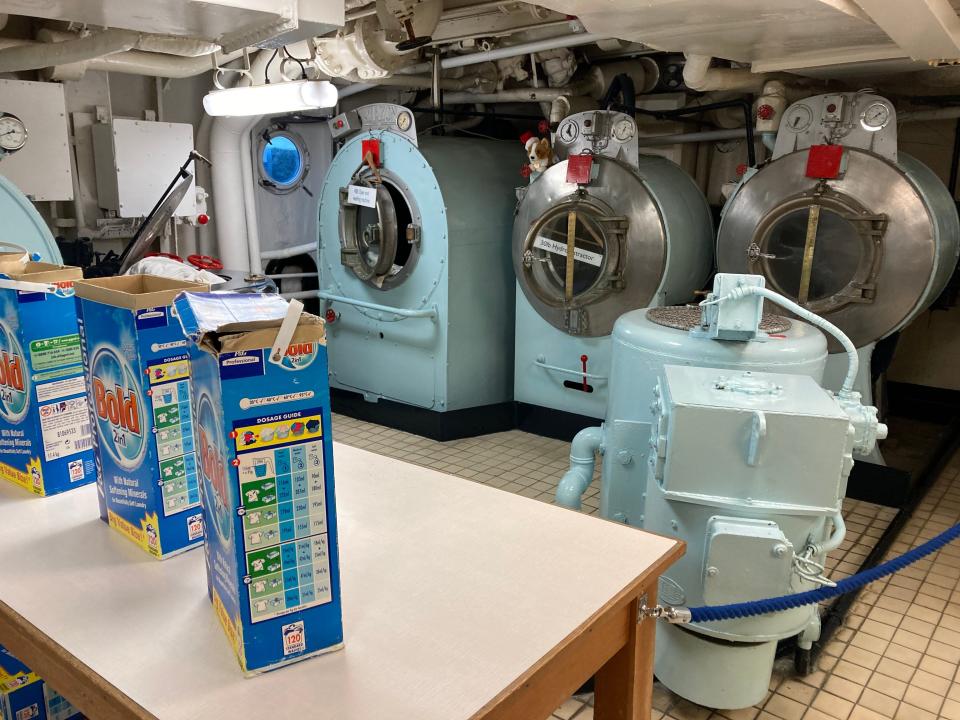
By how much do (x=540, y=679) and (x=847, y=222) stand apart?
9.83 ft

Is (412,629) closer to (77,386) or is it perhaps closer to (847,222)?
(77,386)

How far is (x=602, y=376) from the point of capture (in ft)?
13.3

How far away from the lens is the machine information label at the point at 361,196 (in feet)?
14.5

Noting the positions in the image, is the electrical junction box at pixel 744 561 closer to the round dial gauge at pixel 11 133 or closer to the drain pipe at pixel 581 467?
the drain pipe at pixel 581 467

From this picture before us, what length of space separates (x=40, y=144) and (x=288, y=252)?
2042 millimetres

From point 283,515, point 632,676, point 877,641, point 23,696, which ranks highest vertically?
point 283,515

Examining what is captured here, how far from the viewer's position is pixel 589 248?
4.02 metres

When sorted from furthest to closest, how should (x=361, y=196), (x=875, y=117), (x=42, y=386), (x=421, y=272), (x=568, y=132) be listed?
1. (x=361, y=196)
2. (x=421, y=272)
3. (x=568, y=132)
4. (x=875, y=117)
5. (x=42, y=386)

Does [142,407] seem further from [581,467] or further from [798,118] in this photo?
[798,118]

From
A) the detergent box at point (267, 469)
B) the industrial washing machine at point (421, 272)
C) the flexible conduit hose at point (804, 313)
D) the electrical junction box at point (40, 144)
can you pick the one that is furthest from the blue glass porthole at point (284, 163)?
the detergent box at point (267, 469)

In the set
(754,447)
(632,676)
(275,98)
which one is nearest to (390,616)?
(632,676)

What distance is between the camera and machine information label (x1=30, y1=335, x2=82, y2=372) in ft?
4.42

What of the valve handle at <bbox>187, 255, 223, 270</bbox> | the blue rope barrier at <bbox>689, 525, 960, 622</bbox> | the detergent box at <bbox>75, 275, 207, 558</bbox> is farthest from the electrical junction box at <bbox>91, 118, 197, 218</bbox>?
the blue rope barrier at <bbox>689, 525, 960, 622</bbox>

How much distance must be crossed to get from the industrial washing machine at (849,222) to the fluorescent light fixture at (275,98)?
205 cm
